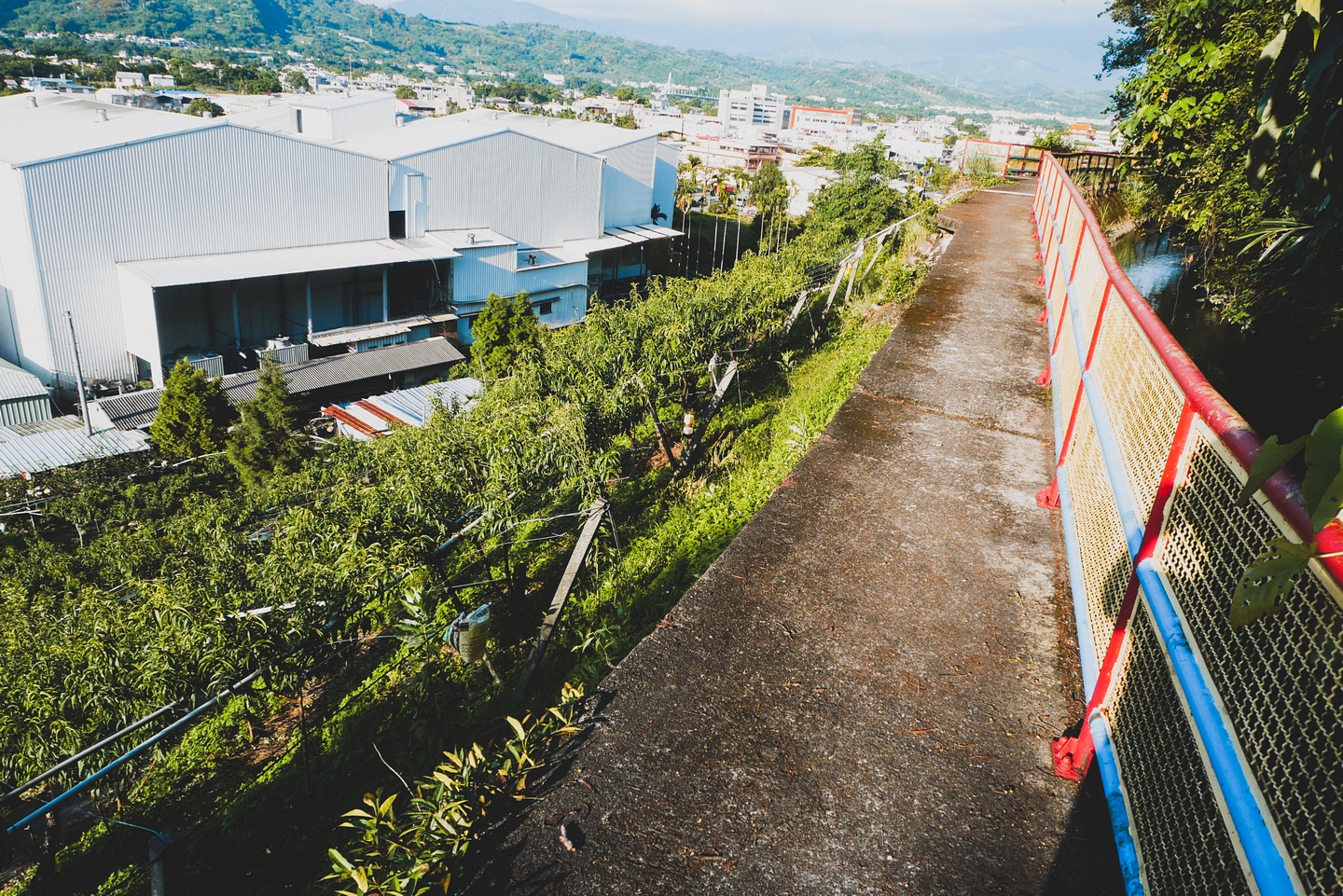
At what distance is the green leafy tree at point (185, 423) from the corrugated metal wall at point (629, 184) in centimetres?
2364

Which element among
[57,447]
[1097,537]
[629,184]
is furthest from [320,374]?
[1097,537]

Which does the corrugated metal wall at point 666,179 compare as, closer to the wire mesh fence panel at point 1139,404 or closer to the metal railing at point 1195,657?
the wire mesh fence panel at point 1139,404

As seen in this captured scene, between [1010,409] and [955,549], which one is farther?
[1010,409]

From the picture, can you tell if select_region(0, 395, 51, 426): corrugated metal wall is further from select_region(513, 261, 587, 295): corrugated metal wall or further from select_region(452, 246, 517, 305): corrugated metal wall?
select_region(513, 261, 587, 295): corrugated metal wall

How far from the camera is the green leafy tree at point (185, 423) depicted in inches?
738

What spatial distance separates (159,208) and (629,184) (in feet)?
75.0

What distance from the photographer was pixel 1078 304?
5.54m

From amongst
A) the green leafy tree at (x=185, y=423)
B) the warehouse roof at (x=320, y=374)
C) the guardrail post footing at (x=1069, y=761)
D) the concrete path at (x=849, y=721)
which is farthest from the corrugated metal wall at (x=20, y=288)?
the guardrail post footing at (x=1069, y=761)

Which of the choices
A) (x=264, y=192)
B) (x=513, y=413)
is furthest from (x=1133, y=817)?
(x=264, y=192)

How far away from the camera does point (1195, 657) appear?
2.01 m

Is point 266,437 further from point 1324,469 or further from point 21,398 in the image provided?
point 1324,469

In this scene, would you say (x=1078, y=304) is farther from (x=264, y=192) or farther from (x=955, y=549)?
(x=264, y=192)

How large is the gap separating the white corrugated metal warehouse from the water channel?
21.8 metres

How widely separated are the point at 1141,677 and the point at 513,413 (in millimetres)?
4830
